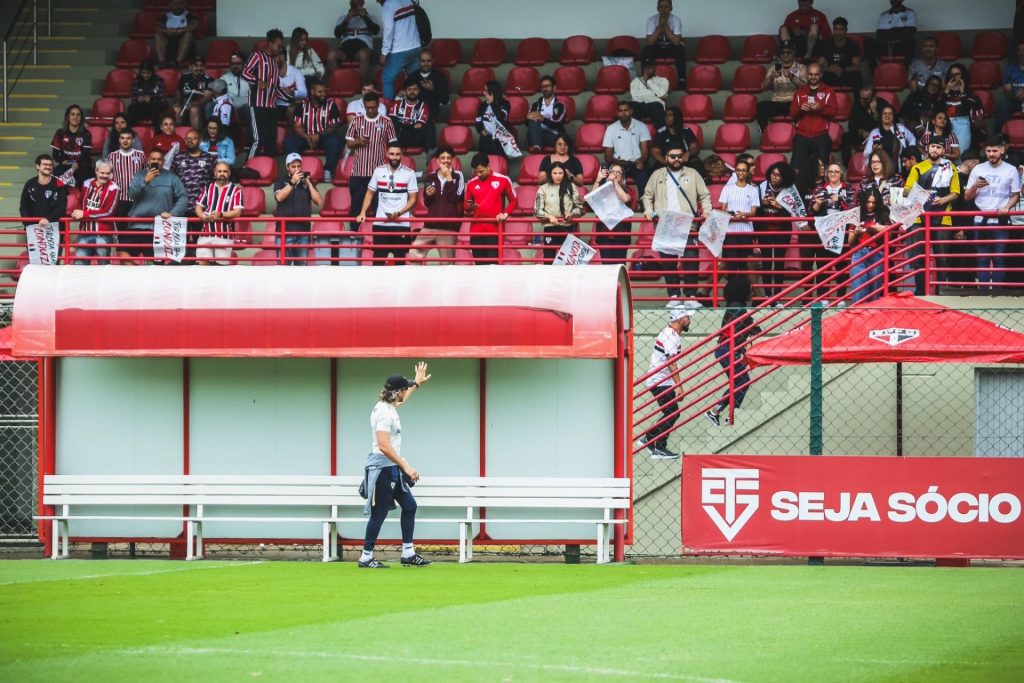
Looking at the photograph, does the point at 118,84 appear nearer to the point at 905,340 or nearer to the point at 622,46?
the point at 622,46

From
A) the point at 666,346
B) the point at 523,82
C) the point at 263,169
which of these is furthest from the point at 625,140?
the point at 263,169

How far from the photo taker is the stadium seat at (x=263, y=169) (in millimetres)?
25748

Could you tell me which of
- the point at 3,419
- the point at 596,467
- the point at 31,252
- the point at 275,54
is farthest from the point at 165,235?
the point at 596,467

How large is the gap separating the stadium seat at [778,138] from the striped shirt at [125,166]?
9.88 metres

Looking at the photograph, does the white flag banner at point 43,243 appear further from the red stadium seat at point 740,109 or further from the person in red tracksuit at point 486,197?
the red stadium seat at point 740,109

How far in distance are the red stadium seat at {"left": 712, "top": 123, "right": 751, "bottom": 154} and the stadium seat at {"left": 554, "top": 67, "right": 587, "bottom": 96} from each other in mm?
2849

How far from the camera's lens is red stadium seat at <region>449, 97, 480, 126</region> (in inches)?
1067

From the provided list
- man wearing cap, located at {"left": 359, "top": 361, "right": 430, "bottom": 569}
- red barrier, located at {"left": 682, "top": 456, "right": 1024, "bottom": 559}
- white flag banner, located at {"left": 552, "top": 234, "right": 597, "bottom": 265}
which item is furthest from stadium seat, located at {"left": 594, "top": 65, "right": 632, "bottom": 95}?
man wearing cap, located at {"left": 359, "top": 361, "right": 430, "bottom": 569}

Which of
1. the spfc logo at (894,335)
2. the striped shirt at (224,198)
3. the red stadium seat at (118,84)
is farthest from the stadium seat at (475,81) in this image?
the spfc logo at (894,335)

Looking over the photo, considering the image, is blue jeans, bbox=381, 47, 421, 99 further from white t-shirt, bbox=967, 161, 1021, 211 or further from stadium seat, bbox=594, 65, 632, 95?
white t-shirt, bbox=967, 161, 1021, 211

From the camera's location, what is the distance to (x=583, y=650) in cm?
977

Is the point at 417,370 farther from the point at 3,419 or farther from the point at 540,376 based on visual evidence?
the point at 3,419

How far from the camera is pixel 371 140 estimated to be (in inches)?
960

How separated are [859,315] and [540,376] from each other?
140 inches
